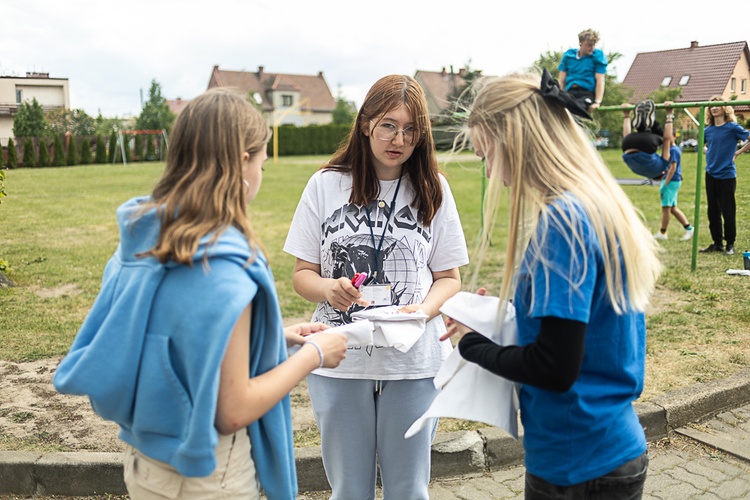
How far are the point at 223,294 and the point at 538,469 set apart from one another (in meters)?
0.97

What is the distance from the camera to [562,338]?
1.65 meters

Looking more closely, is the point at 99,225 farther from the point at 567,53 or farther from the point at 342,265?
the point at 342,265

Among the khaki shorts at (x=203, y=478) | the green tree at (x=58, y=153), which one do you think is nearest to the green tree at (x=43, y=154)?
the green tree at (x=58, y=153)

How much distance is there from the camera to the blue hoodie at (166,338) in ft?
5.19

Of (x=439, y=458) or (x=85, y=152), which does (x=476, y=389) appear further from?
(x=85, y=152)

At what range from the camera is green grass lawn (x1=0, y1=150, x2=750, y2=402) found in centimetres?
553

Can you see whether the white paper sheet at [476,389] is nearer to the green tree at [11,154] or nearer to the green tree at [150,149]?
the green tree at [11,154]

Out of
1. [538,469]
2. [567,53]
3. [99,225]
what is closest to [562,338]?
[538,469]

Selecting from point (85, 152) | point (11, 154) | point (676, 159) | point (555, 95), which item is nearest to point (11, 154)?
point (11, 154)

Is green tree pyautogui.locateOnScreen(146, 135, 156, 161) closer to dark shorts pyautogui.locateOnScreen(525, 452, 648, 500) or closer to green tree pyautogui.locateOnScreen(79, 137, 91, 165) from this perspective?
green tree pyautogui.locateOnScreen(79, 137, 91, 165)

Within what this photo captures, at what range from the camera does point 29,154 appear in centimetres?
3547

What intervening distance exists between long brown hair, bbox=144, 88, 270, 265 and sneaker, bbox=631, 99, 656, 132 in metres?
8.18

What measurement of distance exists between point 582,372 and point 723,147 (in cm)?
862

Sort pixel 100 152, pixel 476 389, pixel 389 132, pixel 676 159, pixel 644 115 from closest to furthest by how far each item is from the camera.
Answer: pixel 476 389
pixel 389 132
pixel 644 115
pixel 676 159
pixel 100 152
